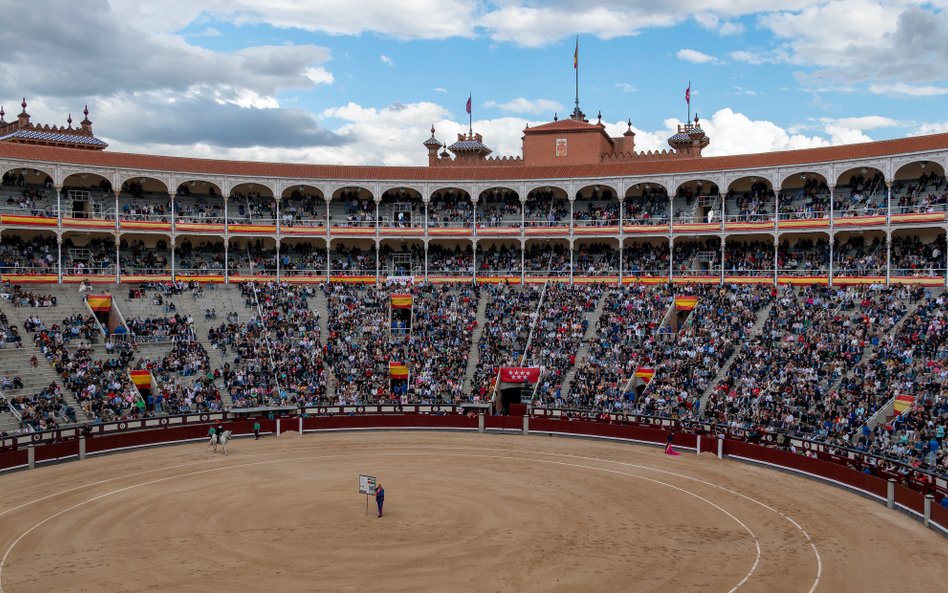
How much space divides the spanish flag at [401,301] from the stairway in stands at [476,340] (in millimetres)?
4795

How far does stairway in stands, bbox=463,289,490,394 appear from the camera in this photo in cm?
4707

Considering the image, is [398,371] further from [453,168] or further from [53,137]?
[53,137]

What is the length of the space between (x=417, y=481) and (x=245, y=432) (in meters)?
13.9

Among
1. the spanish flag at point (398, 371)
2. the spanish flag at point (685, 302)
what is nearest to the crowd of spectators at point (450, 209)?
the spanish flag at point (398, 371)

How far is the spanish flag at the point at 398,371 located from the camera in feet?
155

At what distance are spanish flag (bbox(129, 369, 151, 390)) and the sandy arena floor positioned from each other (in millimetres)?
8566

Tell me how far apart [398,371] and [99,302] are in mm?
19058

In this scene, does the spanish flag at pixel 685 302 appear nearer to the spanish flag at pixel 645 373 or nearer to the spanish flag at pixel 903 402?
the spanish flag at pixel 645 373

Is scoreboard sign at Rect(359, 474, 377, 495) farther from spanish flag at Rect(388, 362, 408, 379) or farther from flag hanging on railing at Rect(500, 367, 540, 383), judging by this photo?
spanish flag at Rect(388, 362, 408, 379)

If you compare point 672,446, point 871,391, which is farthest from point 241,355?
point 871,391

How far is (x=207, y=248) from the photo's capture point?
58125mm

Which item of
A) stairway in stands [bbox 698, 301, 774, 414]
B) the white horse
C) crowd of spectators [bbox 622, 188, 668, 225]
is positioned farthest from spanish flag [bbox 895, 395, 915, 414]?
the white horse

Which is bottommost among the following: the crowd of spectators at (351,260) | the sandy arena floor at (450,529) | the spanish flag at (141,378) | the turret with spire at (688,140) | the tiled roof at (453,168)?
the sandy arena floor at (450,529)

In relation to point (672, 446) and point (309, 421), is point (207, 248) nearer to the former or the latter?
point (309, 421)
